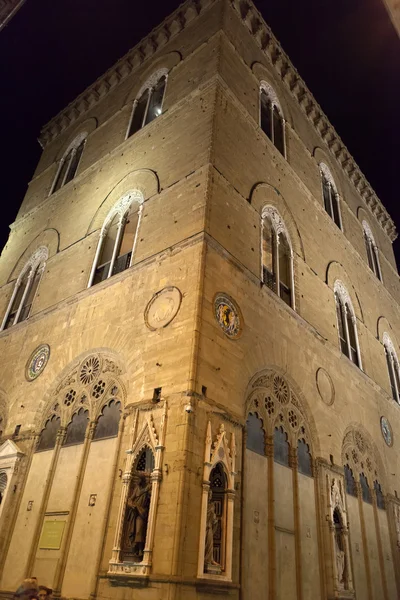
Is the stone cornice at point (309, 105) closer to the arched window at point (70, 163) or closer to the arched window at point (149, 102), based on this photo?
the arched window at point (149, 102)

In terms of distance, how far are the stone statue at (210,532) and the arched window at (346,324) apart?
791 cm

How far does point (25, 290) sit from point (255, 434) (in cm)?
865

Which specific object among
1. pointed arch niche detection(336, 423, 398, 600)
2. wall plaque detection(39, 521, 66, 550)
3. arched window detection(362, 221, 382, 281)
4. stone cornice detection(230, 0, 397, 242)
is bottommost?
wall plaque detection(39, 521, 66, 550)

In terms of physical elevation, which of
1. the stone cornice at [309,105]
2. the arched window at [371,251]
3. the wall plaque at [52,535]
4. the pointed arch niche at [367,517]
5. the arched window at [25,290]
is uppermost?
the stone cornice at [309,105]

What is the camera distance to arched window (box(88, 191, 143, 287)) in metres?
11.1

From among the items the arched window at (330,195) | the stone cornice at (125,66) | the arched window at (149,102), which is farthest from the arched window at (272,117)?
the stone cornice at (125,66)

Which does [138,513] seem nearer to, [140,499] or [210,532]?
[140,499]

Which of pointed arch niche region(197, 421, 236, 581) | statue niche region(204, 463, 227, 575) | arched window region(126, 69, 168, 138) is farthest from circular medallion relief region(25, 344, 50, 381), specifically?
arched window region(126, 69, 168, 138)

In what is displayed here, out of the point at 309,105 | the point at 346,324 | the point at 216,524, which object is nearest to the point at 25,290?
the point at 216,524

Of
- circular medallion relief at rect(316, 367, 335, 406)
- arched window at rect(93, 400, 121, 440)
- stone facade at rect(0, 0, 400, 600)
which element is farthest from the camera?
circular medallion relief at rect(316, 367, 335, 406)

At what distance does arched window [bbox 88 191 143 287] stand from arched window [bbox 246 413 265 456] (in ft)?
14.9

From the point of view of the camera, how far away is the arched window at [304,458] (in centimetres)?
953

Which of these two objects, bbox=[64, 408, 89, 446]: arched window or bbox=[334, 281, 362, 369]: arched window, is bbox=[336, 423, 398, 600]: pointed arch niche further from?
bbox=[64, 408, 89, 446]: arched window

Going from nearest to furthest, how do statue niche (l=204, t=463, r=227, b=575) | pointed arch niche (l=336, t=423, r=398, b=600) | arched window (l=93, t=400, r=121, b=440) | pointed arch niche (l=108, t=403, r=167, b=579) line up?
pointed arch niche (l=108, t=403, r=167, b=579)
statue niche (l=204, t=463, r=227, b=575)
arched window (l=93, t=400, r=121, b=440)
pointed arch niche (l=336, t=423, r=398, b=600)
